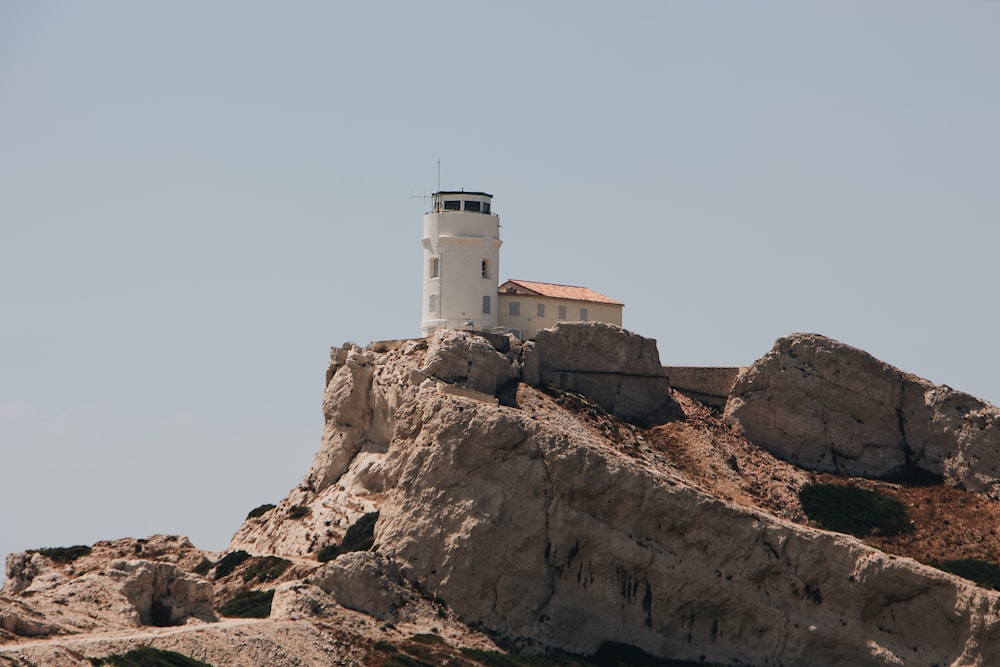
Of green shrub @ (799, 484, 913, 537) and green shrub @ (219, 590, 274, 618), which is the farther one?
green shrub @ (799, 484, 913, 537)

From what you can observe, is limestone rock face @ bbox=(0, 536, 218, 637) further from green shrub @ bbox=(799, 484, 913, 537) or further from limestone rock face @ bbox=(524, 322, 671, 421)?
green shrub @ bbox=(799, 484, 913, 537)

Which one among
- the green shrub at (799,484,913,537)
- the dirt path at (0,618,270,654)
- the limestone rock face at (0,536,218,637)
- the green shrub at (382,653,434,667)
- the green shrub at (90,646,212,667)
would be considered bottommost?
the green shrub at (90,646,212,667)

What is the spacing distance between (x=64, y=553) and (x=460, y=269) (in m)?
22.3

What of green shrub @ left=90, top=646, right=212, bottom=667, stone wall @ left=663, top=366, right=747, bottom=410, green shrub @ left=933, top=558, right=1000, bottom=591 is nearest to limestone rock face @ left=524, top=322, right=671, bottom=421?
stone wall @ left=663, top=366, right=747, bottom=410

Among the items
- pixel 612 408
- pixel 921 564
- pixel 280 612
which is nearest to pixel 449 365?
A: pixel 612 408

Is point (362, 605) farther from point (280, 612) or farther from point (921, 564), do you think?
point (921, 564)

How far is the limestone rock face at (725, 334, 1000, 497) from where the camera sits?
100688mm

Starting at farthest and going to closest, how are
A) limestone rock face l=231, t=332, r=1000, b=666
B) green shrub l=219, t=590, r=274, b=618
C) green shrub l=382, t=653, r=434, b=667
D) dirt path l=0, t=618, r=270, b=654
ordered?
limestone rock face l=231, t=332, r=1000, b=666, green shrub l=219, t=590, r=274, b=618, green shrub l=382, t=653, r=434, b=667, dirt path l=0, t=618, r=270, b=654

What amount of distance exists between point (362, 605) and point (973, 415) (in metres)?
32.7

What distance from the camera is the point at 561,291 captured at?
342 feet

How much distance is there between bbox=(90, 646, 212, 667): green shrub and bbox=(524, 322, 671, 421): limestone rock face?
2852 cm

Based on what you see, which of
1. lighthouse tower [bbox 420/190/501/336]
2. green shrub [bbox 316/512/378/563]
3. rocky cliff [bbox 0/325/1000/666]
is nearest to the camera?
rocky cliff [bbox 0/325/1000/666]

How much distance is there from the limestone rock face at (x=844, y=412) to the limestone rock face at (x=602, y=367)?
4456 millimetres

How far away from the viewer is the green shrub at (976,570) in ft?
299
